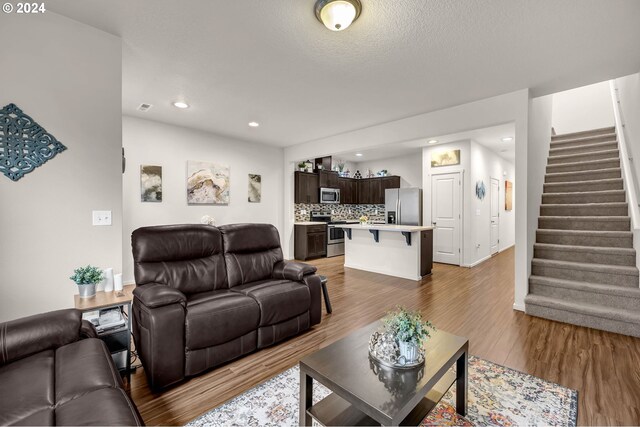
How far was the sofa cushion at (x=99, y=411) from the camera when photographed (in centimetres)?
99

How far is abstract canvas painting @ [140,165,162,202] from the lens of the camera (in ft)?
15.0

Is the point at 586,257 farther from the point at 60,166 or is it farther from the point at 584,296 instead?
the point at 60,166

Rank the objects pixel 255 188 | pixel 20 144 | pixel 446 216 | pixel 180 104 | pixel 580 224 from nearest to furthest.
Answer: pixel 20 144, pixel 180 104, pixel 580 224, pixel 255 188, pixel 446 216

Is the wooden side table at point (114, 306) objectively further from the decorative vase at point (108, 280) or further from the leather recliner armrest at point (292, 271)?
the leather recliner armrest at point (292, 271)

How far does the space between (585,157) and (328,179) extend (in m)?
5.15

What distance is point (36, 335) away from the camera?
1.47m

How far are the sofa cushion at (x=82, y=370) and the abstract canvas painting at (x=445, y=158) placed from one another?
21.1 ft

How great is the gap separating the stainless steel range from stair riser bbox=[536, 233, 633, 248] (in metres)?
4.21

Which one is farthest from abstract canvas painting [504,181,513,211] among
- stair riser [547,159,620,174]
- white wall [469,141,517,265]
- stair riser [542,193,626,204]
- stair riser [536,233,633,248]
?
stair riser [536,233,633,248]

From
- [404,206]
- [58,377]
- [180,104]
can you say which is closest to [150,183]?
[180,104]

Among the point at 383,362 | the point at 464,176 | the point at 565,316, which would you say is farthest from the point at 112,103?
the point at 464,176

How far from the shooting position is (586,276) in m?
3.40

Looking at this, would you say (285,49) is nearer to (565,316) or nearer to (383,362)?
(383,362)

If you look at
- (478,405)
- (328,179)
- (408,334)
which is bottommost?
(478,405)
